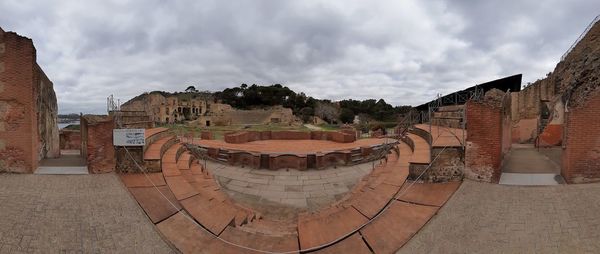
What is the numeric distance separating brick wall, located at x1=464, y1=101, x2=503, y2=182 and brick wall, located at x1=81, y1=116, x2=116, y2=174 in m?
7.84

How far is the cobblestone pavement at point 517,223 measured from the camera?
3562 millimetres

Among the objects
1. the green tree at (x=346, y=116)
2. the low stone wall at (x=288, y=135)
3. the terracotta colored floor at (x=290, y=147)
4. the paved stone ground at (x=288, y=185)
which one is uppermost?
the green tree at (x=346, y=116)

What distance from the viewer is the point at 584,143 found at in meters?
4.71

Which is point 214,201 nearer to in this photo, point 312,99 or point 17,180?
point 17,180

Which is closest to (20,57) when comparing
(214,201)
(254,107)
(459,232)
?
(214,201)

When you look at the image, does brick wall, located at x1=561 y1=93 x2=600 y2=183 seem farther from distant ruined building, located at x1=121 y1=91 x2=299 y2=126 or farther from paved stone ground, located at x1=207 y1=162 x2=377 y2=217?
distant ruined building, located at x1=121 y1=91 x2=299 y2=126

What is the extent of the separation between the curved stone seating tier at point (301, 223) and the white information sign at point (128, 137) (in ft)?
2.52

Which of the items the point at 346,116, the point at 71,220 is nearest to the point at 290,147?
the point at 71,220

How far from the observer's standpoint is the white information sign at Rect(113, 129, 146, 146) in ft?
19.5

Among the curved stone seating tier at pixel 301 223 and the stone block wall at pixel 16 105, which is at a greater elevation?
the stone block wall at pixel 16 105

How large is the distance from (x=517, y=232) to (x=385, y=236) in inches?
74.1

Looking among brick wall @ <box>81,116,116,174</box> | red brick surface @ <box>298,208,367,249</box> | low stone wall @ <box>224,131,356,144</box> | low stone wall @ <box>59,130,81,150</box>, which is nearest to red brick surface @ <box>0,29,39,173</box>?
brick wall @ <box>81,116,116,174</box>

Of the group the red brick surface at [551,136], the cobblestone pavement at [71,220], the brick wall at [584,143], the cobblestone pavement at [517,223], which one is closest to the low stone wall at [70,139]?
the cobblestone pavement at [71,220]

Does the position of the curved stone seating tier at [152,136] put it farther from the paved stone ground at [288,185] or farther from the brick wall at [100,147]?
the paved stone ground at [288,185]
